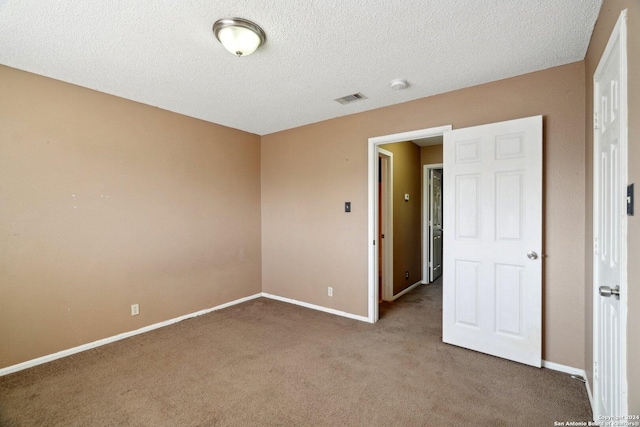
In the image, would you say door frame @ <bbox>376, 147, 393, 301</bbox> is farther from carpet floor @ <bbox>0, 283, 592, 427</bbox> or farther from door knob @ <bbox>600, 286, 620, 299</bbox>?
door knob @ <bbox>600, 286, 620, 299</bbox>

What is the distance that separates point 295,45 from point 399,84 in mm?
1076

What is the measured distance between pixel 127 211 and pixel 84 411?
5.93ft

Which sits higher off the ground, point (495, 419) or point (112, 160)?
point (112, 160)

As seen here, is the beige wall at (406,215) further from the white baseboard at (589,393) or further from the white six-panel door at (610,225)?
the white six-panel door at (610,225)

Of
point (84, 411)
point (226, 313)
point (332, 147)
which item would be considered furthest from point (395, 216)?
point (84, 411)

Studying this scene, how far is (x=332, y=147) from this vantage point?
3.79m

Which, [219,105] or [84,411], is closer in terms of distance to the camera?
[84,411]

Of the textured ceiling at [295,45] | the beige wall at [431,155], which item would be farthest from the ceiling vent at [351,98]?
the beige wall at [431,155]

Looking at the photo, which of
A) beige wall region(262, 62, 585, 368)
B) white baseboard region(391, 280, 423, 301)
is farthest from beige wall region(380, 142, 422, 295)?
beige wall region(262, 62, 585, 368)

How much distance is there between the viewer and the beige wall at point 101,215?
2416 mm

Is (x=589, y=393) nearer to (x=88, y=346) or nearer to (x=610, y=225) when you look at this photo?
(x=610, y=225)

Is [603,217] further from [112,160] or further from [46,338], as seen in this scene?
[46,338]

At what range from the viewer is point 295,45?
2.10 m

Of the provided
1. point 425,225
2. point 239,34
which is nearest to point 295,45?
point 239,34
